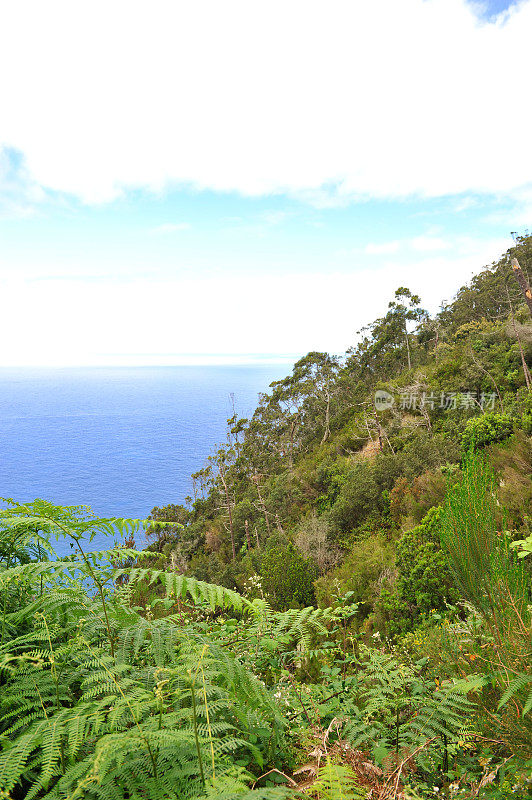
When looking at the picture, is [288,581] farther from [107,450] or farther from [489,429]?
[107,450]

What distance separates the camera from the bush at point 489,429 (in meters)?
14.3

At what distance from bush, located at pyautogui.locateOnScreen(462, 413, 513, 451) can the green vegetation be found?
0.09 meters

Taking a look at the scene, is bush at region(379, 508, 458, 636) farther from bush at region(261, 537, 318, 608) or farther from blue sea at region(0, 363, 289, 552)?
blue sea at region(0, 363, 289, 552)

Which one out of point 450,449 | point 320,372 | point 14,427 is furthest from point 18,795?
point 14,427

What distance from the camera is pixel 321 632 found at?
2404mm

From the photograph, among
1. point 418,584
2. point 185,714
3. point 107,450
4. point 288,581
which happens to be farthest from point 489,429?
point 107,450

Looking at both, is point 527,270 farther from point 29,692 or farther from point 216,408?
point 216,408

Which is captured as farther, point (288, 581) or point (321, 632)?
point (288, 581)

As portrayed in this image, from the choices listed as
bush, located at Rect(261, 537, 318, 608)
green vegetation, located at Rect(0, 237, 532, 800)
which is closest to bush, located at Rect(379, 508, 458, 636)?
green vegetation, located at Rect(0, 237, 532, 800)

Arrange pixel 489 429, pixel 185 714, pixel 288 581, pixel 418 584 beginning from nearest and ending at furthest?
pixel 185 714 < pixel 418 584 < pixel 288 581 < pixel 489 429

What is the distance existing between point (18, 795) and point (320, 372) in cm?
3425

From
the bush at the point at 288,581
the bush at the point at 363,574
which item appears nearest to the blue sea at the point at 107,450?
the bush at the point at 363,574

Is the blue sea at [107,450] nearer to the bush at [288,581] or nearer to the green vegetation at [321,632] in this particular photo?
the green vegetation at [321,632]

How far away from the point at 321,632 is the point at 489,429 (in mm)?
14734
